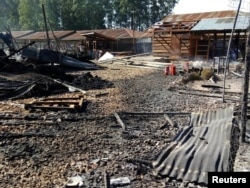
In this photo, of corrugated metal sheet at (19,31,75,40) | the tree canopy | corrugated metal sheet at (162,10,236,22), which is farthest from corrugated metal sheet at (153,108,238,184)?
the tree canopy

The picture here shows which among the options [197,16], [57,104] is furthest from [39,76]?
[197,16]

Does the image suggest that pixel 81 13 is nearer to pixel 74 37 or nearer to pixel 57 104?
pixel 74 37

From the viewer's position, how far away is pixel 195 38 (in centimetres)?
2716

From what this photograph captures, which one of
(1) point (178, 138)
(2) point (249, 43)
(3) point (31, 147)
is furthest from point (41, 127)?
(2) point (249, 43)

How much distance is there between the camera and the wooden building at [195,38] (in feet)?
83.4

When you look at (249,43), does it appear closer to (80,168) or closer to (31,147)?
(80,168)

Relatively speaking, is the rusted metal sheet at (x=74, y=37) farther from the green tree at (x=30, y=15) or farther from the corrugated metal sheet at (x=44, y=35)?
the green tree at (x=30, y=15)

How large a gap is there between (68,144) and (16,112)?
353 centimetres

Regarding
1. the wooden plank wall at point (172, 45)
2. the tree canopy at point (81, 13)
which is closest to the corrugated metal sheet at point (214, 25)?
the wooden plank wall at point (172, 45)

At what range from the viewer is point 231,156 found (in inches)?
212

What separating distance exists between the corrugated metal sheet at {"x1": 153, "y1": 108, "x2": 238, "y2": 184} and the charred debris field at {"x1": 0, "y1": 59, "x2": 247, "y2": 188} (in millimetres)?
156

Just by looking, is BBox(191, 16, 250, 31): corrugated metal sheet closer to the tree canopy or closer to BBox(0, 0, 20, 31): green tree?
the tree canopy

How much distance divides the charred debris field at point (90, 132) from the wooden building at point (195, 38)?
13343 millimetres

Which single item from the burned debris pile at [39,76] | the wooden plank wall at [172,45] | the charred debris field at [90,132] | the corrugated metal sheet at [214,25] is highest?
the corrugated metal sheet at [214,25]
